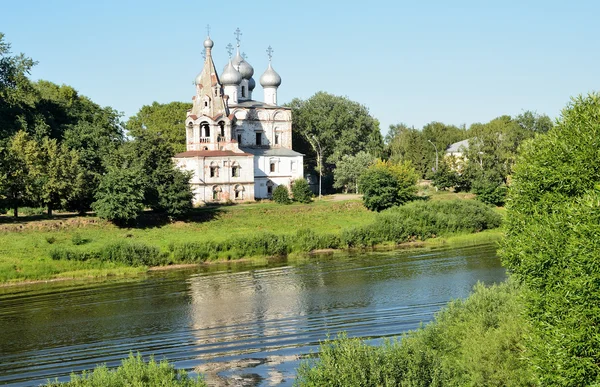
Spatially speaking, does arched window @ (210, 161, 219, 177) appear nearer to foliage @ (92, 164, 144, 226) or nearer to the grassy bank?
the grassy bank

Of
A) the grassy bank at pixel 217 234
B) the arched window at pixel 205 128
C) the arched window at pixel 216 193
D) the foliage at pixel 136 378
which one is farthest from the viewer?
the arched window at pixel 205 128

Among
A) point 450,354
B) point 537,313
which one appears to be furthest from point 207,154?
point 537,313

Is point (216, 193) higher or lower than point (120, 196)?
higher

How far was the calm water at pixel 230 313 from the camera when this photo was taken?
1001 inches

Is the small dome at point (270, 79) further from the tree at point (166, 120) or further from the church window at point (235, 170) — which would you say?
the church window at point (235, 170)

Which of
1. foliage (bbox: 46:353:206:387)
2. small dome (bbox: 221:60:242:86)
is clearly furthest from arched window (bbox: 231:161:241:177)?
foliage (bbox: 46:353:206:387)

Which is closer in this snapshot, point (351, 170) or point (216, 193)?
point (216, 193)

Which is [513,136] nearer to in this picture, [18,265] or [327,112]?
[327,112]

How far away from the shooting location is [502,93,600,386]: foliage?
16.5m

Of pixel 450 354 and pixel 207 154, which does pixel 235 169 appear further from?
pixel 450 354

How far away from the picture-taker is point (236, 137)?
70.2 metres

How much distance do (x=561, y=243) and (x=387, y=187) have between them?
4048 centimetres

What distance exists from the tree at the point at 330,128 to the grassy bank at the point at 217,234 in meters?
20.3

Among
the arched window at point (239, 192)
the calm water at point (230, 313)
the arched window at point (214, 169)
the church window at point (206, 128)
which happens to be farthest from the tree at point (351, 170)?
the calm water at point (230, 313)
